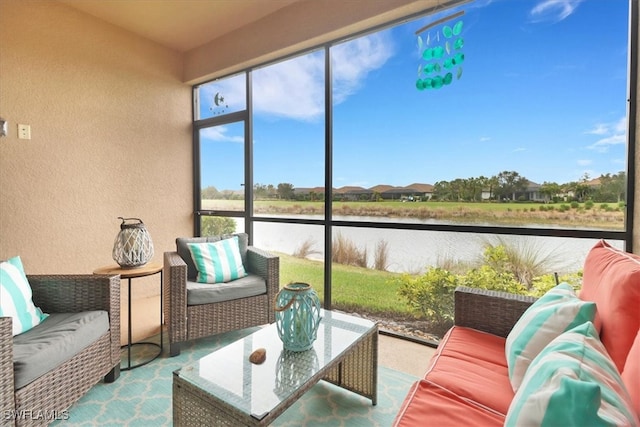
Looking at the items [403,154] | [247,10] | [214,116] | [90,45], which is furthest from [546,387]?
[90,45]

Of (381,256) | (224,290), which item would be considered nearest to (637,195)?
(381,256)

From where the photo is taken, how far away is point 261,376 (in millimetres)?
1205

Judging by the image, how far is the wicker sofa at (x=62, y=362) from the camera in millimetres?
1235

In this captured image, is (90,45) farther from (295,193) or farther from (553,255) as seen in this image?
(553,255)

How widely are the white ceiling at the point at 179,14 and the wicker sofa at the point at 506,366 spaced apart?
9.42ft

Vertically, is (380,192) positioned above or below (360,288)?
above

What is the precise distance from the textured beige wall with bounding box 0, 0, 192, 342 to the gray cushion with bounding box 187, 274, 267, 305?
1244mm

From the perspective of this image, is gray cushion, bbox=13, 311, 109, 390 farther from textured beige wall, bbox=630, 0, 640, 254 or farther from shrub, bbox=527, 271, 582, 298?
textured beige wall, bbox=630, 0, 640, 254

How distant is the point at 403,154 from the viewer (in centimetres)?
246

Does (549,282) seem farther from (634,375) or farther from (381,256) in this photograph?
(634,375)

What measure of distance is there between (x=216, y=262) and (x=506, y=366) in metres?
2.01

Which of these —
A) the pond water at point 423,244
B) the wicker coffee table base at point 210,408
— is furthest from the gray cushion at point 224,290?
the wicker coffee table base at point 210,408

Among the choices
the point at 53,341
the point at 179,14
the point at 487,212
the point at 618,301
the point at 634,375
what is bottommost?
the point at 53,341

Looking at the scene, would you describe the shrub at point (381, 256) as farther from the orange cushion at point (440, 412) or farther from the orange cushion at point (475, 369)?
the orange cushion at point (440, 412)
